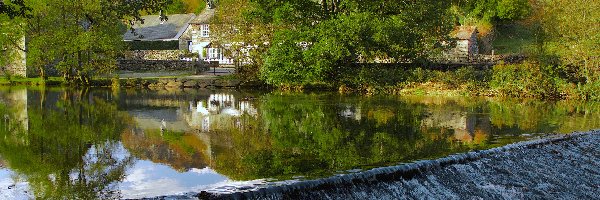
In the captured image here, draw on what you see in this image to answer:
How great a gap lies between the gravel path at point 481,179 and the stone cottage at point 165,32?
53.3m

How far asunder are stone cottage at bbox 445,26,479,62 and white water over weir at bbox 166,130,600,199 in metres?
29.8

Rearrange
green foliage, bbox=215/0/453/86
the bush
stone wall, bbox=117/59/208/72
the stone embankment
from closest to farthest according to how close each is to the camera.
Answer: the bush, green foliage, bbox=215/0/453/86, the stone embankment, stone wall, bbox=117/59/208/72

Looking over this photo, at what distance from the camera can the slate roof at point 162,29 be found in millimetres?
65812

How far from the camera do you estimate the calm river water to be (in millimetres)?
10234

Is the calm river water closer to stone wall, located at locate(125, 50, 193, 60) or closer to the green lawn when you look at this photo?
the green lawn

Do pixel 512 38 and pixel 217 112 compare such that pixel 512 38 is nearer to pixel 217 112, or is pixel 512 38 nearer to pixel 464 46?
pixel 464 46

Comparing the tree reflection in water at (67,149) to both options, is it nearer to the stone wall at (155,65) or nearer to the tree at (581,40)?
the tree at (581,40)

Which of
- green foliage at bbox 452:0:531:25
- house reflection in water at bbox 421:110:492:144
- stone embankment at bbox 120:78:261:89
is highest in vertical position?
green foliage at bbox 452:0:531:25

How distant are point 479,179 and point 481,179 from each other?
0.04 meters

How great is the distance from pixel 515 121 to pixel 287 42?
48.9 feet

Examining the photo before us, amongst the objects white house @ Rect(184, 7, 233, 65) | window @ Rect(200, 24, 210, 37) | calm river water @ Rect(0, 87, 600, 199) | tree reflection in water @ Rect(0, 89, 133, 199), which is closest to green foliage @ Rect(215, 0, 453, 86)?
calm river water @ Rect(0, 87, 600, 199)

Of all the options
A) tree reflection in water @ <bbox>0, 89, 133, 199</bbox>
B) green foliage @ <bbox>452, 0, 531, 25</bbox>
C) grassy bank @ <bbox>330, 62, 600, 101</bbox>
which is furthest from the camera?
green foliage @ <bbox>452, 0, 531, 25</bbox>

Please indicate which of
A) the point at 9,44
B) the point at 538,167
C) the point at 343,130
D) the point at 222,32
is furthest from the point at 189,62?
the point at 538,167

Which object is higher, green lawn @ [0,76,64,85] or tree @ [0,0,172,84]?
tree @ [0,0,172,84]
